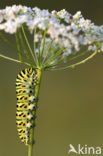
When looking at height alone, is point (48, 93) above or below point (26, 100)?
above

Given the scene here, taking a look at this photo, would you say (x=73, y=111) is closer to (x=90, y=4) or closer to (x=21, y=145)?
(x=21, y=145)

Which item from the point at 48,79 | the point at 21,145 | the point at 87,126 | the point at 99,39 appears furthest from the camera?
the point at 48,79

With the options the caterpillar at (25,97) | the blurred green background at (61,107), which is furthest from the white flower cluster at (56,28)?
the blurred green background at (61,107)

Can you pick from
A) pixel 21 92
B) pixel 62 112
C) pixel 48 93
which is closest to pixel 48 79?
pixel 48 93

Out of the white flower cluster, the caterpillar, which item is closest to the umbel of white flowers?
the white flower cluster

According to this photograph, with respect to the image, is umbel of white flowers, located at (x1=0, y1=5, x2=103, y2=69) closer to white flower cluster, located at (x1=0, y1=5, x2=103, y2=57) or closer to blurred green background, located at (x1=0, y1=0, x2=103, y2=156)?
white flower cluster, located at (x1=0, y1=5, x2=103, y2=57)

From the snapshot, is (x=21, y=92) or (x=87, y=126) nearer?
(x=21, y=92)

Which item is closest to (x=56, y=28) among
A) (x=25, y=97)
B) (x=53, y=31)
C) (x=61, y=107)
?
(x=53, y=31)
